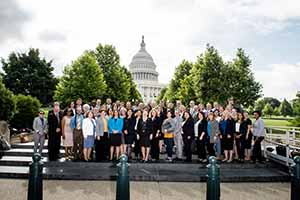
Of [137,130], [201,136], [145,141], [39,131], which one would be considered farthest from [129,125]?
[39,131]

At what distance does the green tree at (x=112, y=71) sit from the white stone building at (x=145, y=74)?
8563 centimetres

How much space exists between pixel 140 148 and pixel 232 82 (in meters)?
22.2

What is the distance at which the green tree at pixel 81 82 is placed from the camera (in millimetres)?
35812

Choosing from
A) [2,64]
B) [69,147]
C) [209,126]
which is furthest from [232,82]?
[2,64]

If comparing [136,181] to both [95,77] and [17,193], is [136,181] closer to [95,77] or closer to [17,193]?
[17,193]

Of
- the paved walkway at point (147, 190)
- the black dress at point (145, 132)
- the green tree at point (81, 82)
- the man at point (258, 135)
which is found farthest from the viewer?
the green tree at point (81, 82)

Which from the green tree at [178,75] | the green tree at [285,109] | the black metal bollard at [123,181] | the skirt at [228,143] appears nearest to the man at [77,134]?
the skirt at [228,143]

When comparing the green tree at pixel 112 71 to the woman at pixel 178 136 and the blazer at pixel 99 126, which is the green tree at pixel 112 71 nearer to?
the blazer at pixel 99 126

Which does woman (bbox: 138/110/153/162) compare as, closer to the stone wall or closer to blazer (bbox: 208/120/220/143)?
blazer (bbox: 208/120/220/143)

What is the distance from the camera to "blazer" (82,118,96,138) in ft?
36.3

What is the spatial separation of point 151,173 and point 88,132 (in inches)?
112

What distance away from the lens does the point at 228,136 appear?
11.3m

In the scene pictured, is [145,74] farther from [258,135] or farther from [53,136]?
[258,135]

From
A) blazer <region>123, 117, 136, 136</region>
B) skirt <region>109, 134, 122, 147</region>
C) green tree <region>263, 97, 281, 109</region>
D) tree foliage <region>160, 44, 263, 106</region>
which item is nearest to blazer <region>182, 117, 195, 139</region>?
blazer <region>123, 117, 136, 136</region>
